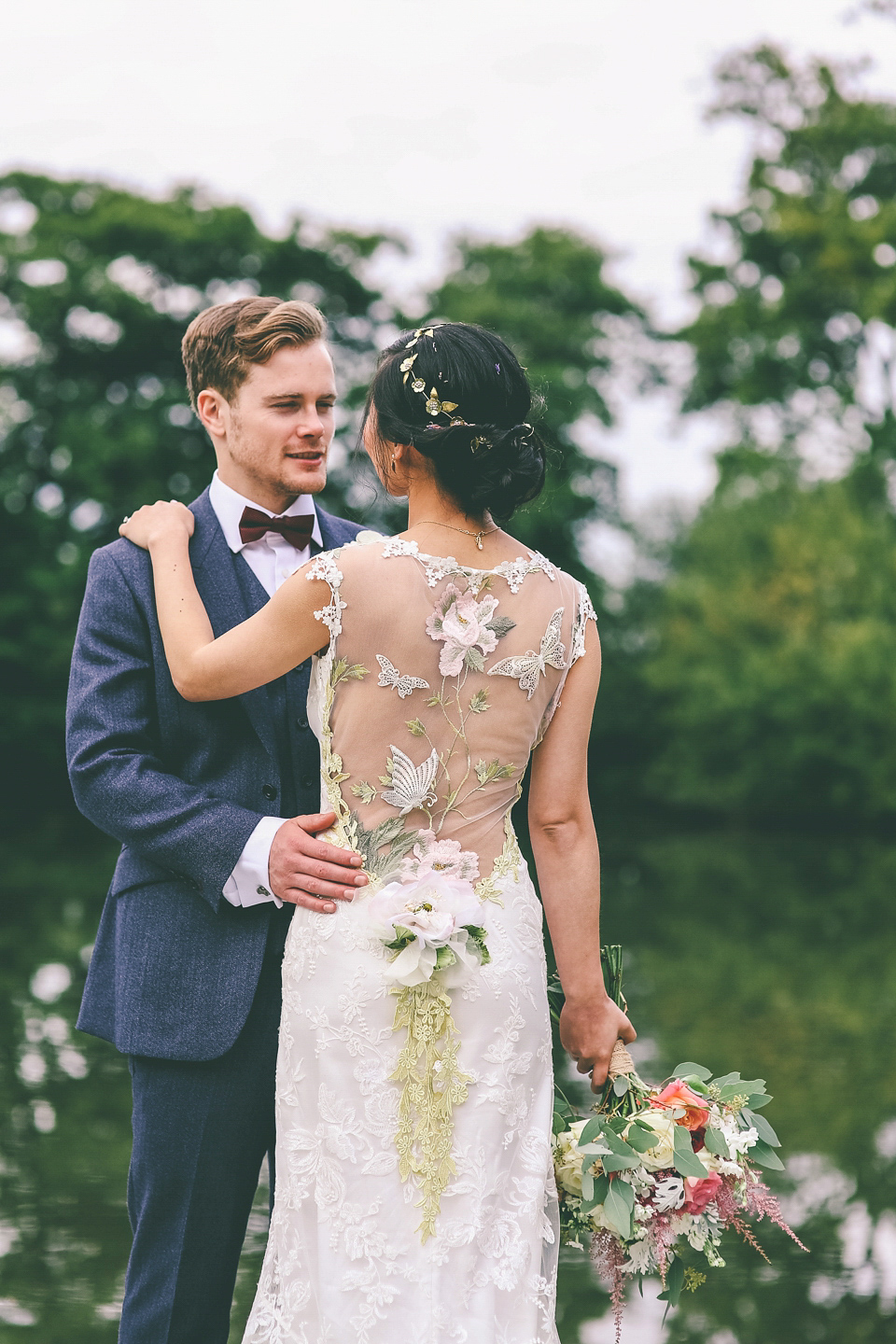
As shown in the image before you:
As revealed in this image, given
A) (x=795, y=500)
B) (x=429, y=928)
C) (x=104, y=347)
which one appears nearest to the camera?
(x=429, y=928)

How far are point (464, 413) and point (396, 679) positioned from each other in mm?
494

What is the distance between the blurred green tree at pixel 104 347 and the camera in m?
24.0

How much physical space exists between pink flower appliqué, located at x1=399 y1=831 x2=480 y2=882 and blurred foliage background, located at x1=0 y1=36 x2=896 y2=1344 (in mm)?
6910

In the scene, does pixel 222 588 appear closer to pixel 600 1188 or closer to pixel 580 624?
pixel 580 624

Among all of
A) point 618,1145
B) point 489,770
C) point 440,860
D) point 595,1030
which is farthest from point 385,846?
point 618,1145

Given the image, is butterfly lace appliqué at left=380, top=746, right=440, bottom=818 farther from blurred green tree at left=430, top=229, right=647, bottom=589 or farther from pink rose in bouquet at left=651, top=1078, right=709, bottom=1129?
blurred green tree at left=430, top=229, right=647, bottom=589

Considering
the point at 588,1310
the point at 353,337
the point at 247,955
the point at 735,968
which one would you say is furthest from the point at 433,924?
the point at 353,337

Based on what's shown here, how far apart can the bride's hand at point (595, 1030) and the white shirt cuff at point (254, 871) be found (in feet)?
2.08

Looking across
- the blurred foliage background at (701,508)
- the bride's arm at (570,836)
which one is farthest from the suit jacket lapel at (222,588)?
the blurred foliage background at (701,508)

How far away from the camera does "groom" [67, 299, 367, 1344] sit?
2771 mm

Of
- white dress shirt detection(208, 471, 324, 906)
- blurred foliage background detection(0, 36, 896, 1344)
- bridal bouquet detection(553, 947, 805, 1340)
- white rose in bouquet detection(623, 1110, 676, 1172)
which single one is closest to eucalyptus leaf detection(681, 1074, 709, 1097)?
bridal bouquet detection(553, 947, 805, 1340)

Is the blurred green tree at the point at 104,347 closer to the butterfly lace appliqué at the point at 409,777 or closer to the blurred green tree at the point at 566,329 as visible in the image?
the blurred green tree at the point at 566,329

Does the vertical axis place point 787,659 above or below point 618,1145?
above

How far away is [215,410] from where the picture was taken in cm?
318
